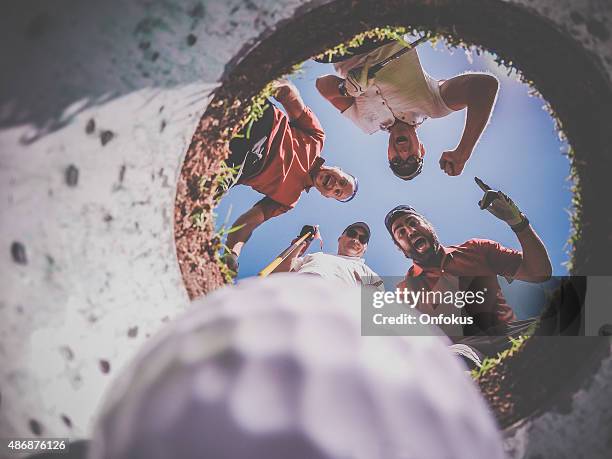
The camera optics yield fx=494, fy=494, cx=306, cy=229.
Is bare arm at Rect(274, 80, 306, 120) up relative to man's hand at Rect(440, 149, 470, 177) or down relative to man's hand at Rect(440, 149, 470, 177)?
up

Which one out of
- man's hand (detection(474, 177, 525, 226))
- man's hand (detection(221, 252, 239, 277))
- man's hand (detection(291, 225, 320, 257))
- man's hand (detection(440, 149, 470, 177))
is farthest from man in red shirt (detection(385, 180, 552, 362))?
man's hand (detection(221, 252, 239, 277))

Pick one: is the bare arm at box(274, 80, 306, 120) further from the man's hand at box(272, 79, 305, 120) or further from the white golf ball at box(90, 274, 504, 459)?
the white golf ball at box(90, 274, 504, 459)

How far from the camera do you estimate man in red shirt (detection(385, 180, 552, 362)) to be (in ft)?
4.87

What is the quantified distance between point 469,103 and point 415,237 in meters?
0.43

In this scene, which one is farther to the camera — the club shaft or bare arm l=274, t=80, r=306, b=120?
the club shaft

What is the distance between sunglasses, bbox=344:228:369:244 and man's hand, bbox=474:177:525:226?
0.36m

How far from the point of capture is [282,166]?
4.89 feet

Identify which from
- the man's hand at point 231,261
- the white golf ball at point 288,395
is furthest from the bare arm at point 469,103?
the white golf ball at point 288,395

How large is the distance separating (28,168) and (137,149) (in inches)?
9.1

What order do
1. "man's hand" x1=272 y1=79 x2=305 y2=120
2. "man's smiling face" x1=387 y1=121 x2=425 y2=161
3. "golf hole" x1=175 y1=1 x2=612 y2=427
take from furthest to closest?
"man's smiling face" x1=387 y1=121 x2=425 y2=161, "man's hand" x1=272 y1=79 x2=305 y2=120, "golf hole" x1=175 y1=1 x2=612 y2=427

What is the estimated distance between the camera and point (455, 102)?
57.2 inches

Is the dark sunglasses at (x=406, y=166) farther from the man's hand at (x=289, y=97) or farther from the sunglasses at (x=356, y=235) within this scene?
the man's hand at (x=289, y=97)

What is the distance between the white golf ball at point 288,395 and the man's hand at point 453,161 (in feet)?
3.42

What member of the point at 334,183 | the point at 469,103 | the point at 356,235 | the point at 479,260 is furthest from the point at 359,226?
the point at 469,103
